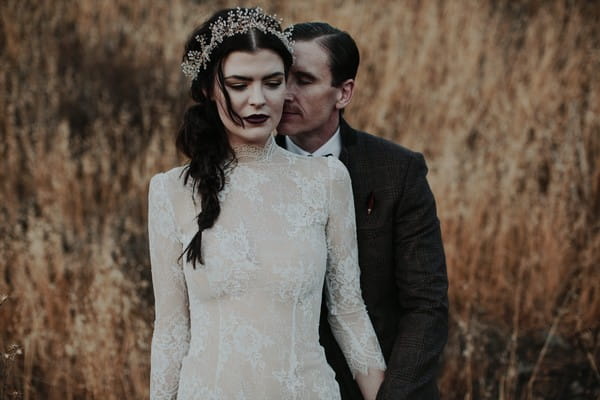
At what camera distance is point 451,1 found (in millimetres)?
7078

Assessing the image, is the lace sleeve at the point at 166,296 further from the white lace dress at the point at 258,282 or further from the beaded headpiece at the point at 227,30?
the beaded headpiece at the point at 227,30

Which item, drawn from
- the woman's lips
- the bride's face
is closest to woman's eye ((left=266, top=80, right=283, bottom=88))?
the bride's face

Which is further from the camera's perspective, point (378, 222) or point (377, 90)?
point (377, 90)

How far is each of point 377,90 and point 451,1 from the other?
66.3 inches

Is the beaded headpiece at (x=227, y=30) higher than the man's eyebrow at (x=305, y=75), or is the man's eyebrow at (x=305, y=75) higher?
the beaded headpiece at (x=227, y=30)

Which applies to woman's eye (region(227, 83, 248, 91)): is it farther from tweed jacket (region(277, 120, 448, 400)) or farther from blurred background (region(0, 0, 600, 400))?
blurred background (region(0, 0, 600, 400))

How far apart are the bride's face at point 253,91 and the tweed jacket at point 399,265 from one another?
1.59 ft

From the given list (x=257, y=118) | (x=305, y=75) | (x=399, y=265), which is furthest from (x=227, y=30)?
(x=399, y=265)

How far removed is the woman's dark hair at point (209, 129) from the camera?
80.4 inches

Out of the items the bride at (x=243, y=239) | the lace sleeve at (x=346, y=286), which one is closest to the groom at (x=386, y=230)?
the lace sleeve at (x=346, y=286)

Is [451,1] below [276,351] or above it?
above

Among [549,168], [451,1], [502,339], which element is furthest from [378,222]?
[451,1]

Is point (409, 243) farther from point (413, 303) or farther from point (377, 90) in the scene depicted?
point (377, 90)

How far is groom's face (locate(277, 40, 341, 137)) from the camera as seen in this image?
2.45 meters
